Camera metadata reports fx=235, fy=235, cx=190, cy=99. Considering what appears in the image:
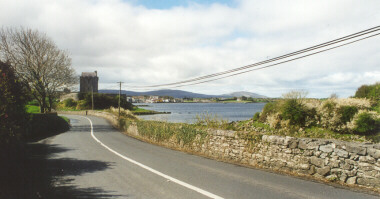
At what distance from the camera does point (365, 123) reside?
19281 millimetres

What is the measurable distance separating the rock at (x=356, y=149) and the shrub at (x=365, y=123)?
15884mm

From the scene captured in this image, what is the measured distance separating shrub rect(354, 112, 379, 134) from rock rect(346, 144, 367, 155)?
1588 centimetres

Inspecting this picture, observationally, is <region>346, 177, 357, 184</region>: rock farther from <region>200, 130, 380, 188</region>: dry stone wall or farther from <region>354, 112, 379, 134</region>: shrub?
<region>354, 112, 379, 134</region>: shrub

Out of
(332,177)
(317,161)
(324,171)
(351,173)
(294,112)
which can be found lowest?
(332,177)

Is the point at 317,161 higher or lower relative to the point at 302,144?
lower

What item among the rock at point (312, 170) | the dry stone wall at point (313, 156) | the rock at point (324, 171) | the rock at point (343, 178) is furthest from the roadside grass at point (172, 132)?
the rock at point (343, 178)

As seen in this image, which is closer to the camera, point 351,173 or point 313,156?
point 351,173

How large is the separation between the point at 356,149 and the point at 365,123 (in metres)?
16.2

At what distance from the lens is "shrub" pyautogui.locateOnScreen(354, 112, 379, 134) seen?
19172mm

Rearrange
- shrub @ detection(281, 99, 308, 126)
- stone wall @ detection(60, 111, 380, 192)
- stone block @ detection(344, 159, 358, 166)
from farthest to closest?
shrub @ detection(281, 99, 308, 126) → stone block @ detection(344, 159, 358, 166) → stone wall @ detection(60, 111, 380, 192)

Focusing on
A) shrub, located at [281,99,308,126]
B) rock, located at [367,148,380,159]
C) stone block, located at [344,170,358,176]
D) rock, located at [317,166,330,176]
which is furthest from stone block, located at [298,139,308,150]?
shrub, located at [281,99,308,126]

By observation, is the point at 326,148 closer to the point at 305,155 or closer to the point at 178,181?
the point at 305,155

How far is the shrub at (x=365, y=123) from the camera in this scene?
19.2 meters

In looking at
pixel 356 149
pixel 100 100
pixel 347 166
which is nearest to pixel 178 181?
pixel 347 166
